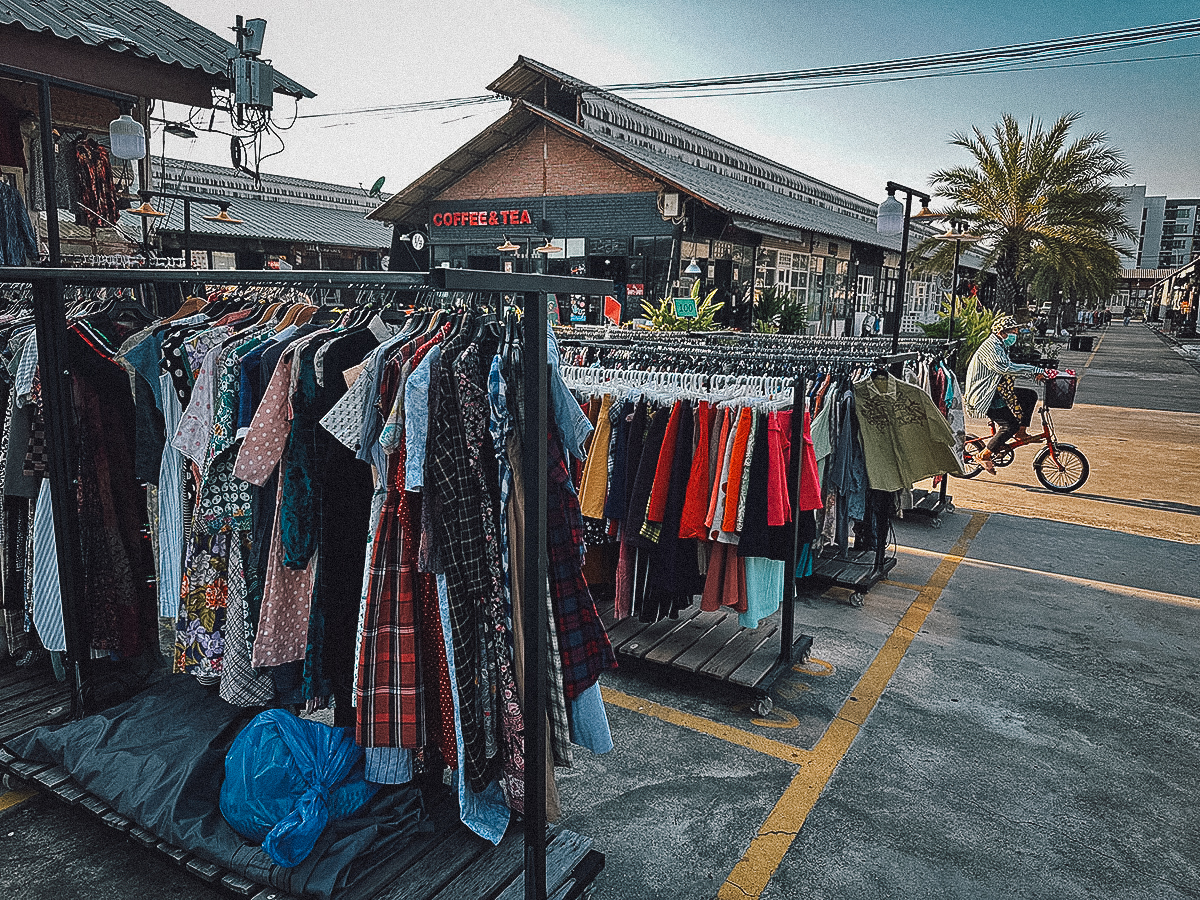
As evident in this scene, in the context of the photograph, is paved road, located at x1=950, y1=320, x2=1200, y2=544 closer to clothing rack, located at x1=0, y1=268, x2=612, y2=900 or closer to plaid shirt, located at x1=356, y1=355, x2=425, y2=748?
clothing rack, located at x1=0, y1=268, x2=612, y2=900

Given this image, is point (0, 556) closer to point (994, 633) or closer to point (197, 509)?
point (197, 509)

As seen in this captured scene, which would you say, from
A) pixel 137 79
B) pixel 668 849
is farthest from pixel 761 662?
pixel 137 79

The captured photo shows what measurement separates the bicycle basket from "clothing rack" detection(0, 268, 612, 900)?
873cm

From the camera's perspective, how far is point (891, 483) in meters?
5.12

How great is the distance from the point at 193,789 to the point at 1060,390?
9.74m

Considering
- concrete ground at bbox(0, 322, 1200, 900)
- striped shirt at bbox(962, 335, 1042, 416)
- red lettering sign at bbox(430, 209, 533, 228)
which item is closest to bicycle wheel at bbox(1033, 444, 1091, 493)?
striped shirt at bbox(962, 335, 1042, 416)

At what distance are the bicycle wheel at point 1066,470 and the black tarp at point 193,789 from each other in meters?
9.10

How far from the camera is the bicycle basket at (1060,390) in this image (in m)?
9.33

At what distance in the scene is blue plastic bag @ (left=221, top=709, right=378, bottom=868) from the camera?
2.58 metres

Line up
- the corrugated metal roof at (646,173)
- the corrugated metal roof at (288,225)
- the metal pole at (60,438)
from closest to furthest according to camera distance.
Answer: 1. the metal pole at (60,438)
2. the corrugated metal roof at (646,173)
3. the corrugated metal roof at (288,225)

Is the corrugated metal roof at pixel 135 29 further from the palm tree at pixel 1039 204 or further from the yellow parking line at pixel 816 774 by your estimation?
the palm tree at pixel 1039 204

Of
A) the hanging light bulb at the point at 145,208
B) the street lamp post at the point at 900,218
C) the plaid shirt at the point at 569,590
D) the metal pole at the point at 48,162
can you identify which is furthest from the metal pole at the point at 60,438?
the street lamp post at the point at 900,218

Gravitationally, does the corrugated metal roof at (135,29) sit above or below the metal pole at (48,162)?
above

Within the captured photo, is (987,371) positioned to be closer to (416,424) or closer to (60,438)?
(416,424)
